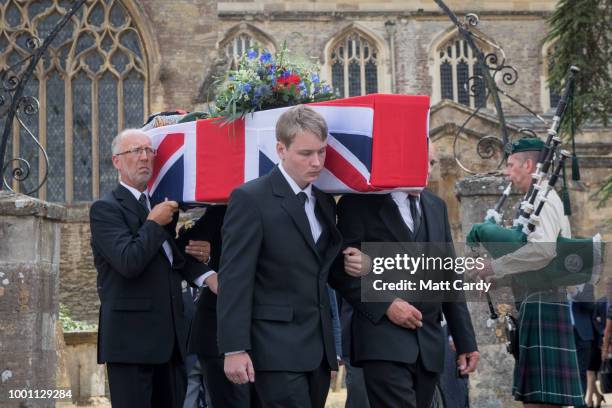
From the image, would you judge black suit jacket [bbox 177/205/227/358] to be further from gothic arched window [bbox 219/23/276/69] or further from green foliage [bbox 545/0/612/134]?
gothic arched window [bbox 219/23/276/69]

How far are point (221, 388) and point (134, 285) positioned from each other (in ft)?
2.93

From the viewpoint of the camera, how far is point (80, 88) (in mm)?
23250

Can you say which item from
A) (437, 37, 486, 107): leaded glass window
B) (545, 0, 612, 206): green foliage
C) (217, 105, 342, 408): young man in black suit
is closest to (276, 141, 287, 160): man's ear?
(217, 105, 342, 408): young man in black suit

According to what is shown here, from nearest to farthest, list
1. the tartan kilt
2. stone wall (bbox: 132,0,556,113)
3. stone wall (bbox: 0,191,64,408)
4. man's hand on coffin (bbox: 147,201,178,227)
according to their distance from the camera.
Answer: man's hand on coffin (bbox: 147,201,178,227) → the tartan kilt → stone wall (bbox: 0,191,64,408) → stone wall (bbox: 132,0,556,113)

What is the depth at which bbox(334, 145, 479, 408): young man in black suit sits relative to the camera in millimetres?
5863

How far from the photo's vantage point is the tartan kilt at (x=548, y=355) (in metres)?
7.29

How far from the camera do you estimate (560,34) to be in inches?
920

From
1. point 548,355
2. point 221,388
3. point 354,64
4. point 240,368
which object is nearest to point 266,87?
point 221,388

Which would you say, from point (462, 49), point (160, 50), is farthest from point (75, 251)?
point (462, 49)

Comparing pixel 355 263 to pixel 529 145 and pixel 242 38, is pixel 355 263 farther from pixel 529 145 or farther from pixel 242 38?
pixel 242 38

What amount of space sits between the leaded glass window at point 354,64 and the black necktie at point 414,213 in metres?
33.6

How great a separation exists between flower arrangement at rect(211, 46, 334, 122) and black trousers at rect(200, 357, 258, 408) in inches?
60.1

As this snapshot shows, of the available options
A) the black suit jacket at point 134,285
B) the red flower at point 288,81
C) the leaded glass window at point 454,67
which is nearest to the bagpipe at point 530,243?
the red flower at point 288,81

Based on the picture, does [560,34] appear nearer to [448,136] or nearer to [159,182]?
[448,136]
